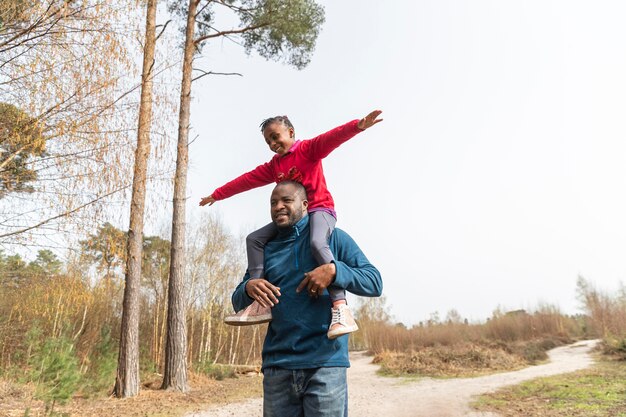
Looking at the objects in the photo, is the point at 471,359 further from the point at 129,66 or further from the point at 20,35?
the point at 20,35

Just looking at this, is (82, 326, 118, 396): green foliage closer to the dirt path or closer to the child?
the dirt path

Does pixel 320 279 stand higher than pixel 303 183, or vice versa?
pixel 303 183

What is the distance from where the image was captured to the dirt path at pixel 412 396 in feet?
20.5

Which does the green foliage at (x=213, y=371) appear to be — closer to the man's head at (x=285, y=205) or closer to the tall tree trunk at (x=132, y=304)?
the tall tree trunk at (x=132, y=304)

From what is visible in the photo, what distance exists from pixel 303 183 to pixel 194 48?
8.51 meters

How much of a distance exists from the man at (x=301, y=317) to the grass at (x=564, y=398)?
578cm

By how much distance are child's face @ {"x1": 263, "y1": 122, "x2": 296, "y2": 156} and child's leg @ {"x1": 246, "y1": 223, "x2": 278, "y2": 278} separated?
0.62m

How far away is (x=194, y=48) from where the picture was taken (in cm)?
944

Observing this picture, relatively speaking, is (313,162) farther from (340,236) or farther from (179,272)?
(179,272)

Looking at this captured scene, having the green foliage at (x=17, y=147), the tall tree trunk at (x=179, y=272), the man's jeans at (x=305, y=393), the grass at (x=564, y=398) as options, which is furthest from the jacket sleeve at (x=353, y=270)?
the tall tree trunk at (x=179, y=272)

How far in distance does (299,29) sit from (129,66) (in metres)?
5.83

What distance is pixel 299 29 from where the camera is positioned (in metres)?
9.47

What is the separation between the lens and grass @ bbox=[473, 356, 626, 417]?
19.3 ft

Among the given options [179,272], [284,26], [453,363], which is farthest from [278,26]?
[453,363]
